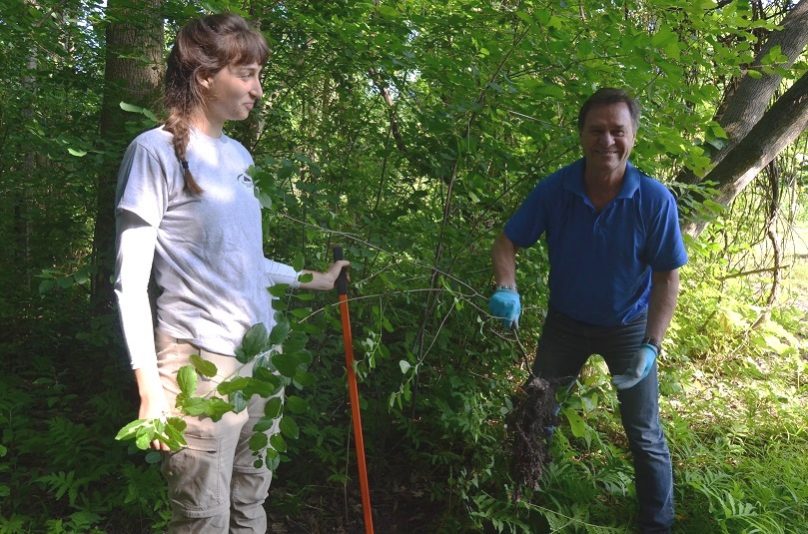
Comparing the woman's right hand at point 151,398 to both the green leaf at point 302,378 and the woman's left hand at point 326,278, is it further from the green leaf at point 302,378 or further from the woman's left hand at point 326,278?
the woman's left hand at point 326,278

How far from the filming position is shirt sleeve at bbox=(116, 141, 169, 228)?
5.27ft

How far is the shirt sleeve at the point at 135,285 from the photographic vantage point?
1590mm

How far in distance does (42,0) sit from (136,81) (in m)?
0.62

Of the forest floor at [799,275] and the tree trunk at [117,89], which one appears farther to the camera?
the forest floor at [799,275]

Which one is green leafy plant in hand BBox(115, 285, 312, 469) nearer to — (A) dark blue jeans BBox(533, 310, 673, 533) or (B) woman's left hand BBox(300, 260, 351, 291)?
(B) woman's left hand BBox(300, 260, 351, 291)

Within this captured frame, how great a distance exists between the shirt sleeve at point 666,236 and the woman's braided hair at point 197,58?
5.45 feet

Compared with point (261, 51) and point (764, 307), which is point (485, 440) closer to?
point (261, 51)

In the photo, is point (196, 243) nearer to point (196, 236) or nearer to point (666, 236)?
point (196, 236)

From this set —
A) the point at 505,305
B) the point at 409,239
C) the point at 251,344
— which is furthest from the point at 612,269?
the point at 251,344

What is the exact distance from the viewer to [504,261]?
8.91ft

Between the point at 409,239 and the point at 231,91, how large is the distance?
1.13m

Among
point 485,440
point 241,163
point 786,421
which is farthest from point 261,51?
point 786,421

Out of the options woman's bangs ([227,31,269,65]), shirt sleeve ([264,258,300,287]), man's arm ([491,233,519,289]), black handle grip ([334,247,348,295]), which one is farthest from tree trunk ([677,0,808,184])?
woman's bangs ([227,31,269,65])

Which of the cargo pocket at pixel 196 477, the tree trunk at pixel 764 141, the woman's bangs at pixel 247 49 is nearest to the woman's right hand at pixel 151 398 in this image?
the cargo pocket at pixel 196 477
